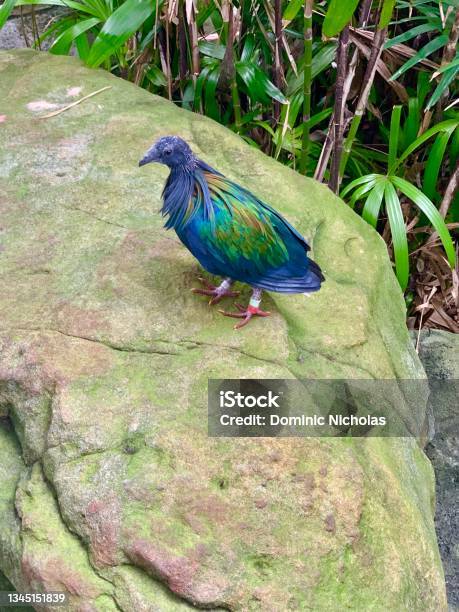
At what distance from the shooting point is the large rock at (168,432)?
2145 millimetres

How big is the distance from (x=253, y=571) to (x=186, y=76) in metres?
3.10

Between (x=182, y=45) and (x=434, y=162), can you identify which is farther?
(x=182, y=45)

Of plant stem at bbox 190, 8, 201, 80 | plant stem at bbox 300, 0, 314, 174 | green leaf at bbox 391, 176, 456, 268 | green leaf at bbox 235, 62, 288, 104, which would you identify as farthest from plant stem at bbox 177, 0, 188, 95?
green leaf at bbox 391, 176, 456, 268

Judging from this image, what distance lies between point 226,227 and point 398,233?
61.0 inches

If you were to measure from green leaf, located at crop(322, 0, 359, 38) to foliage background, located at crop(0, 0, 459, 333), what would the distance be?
377 millimetres

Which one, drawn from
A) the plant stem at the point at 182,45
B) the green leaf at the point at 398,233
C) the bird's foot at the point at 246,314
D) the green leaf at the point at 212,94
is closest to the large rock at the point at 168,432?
the bird's foot at the point at 246,314

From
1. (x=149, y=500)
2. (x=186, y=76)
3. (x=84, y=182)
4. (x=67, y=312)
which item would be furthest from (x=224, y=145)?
(x=149, y=500)

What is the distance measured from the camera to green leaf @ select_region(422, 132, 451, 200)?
3960 mm

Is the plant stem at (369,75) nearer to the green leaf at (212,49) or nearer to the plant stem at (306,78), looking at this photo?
the plant stem at (306,78)

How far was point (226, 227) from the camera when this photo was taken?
8.28 feet

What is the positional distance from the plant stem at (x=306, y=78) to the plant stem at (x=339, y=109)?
0.14 m

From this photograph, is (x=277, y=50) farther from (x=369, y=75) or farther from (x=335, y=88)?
(x=369, y=75)

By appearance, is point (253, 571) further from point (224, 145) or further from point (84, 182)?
point (224, 145)

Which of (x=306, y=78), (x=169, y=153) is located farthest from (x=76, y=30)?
(x=169, y=153)
